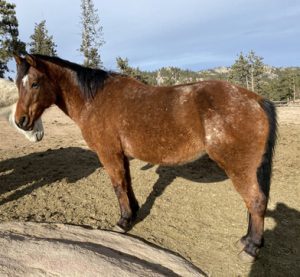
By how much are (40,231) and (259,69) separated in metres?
55.8

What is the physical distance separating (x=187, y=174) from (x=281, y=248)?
8.48 ft

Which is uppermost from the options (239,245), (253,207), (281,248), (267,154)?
(267,154)

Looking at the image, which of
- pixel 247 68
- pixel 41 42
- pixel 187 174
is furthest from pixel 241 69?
pixel 187 174

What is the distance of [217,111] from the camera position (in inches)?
144

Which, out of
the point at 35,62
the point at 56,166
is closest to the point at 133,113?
the point at 35,62

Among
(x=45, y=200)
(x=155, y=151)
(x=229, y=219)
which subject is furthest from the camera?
(x=45, y=200)

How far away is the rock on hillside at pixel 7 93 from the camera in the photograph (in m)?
4.89

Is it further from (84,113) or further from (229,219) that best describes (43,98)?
(229,219)

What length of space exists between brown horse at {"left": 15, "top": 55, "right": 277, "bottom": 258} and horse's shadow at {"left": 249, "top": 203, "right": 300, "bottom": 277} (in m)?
0.20

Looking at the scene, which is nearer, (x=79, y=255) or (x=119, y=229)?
(x=79, y=255)

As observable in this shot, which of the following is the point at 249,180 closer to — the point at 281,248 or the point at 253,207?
the point at 253,207

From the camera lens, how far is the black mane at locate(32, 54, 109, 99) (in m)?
4.47

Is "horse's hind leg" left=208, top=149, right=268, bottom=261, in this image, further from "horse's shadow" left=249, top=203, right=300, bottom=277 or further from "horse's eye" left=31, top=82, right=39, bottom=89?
"horse's eye" left=31, top=82, right=39, bottom=89

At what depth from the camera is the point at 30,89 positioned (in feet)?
13.9
